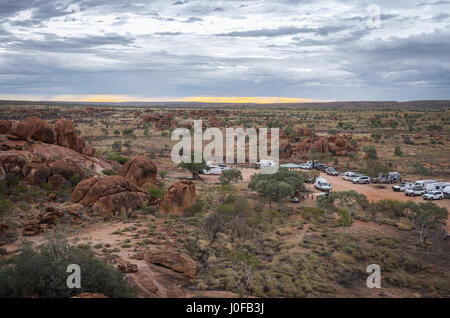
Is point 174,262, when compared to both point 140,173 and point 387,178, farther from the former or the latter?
point 387,178

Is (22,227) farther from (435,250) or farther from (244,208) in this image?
(435,250)

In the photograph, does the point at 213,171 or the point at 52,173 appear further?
the point at 213,171

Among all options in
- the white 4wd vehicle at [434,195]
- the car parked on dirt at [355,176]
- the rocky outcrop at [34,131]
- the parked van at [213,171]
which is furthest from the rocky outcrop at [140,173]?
the white 4wd vehicle at [434,195]

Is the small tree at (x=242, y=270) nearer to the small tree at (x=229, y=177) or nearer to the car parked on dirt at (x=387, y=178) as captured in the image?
the small tree at (x=229, y=177)

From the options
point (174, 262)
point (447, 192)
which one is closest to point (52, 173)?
point (174, 262)
